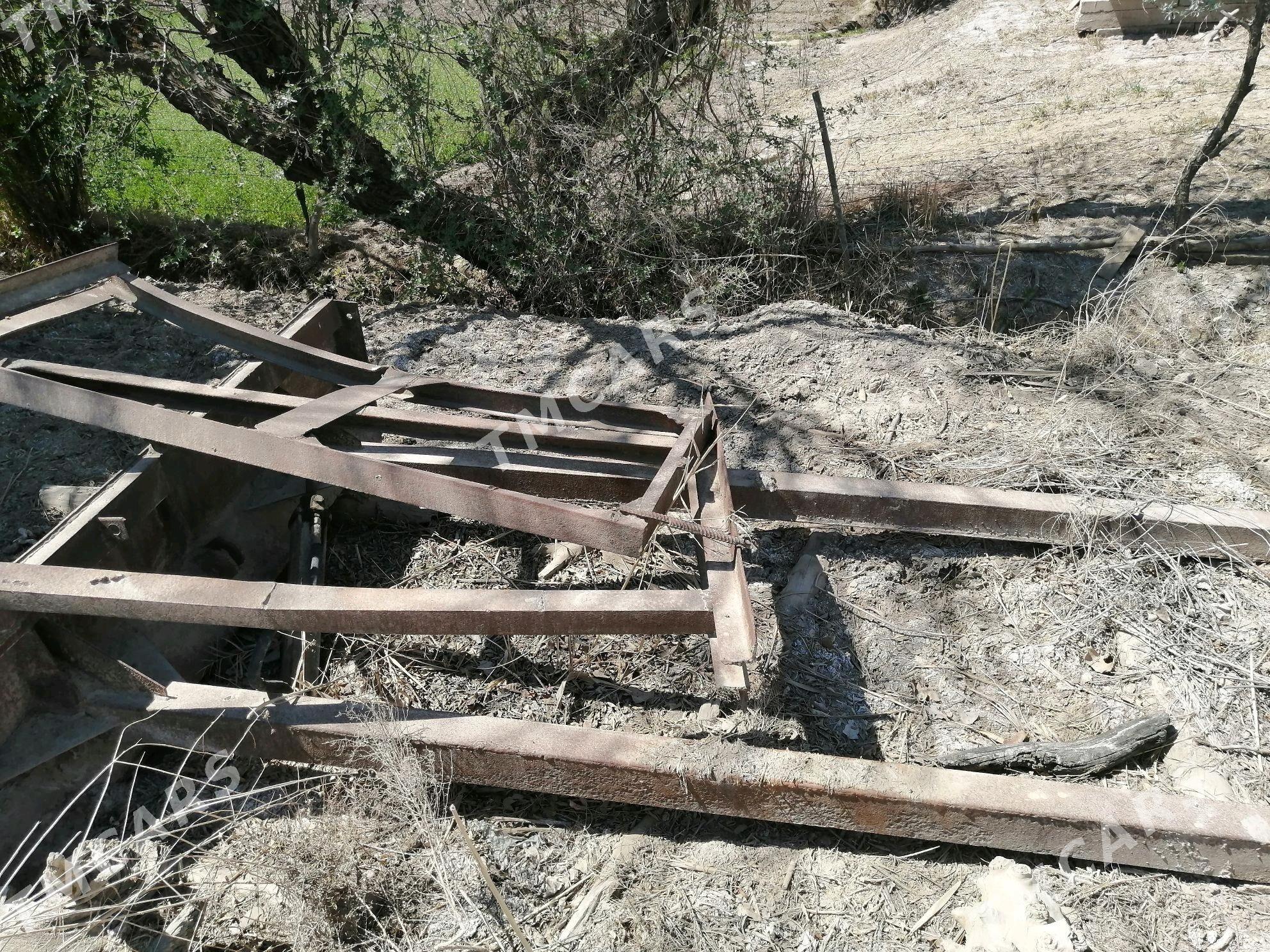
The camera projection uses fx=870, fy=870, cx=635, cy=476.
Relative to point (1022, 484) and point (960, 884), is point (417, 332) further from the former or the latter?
point (960, 884)

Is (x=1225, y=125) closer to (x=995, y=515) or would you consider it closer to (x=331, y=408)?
(x=995, y=515)

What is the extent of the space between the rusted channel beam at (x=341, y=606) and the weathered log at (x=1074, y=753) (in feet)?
3.13

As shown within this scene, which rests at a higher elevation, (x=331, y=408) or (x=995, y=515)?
(x=331, y=408)

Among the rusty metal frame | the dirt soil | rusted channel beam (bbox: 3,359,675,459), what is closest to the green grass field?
the dirt soil

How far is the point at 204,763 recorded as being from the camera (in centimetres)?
282

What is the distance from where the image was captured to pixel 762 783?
235 centimetres

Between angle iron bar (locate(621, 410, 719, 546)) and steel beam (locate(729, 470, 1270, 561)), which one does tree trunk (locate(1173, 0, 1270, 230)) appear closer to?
steel beam (locate(729, 470, 1270, 561))

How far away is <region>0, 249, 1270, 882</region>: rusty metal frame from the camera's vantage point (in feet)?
7.61

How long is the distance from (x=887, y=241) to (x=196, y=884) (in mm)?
5579

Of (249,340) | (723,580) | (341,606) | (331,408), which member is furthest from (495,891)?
(249,340)

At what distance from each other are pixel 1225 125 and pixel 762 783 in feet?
17.8

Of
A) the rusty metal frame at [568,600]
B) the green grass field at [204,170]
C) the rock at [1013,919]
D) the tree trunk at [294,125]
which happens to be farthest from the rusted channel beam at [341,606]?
the green grass field at [204,170]

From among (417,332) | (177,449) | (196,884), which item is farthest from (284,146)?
(196,884)

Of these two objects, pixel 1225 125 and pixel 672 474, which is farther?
pixel 1225 125
